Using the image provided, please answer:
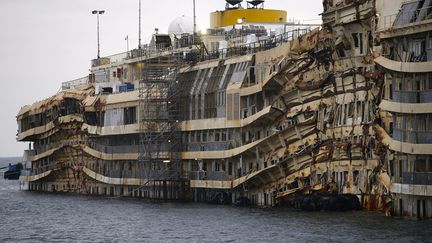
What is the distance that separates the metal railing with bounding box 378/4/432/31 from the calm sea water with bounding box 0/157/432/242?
42.5 ft

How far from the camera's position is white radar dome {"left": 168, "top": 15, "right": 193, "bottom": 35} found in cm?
15625

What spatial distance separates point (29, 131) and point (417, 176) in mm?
89061

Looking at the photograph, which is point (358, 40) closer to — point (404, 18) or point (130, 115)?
point (404, 18)

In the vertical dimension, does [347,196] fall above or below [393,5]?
below

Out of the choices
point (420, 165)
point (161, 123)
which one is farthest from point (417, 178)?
point (161, 123)

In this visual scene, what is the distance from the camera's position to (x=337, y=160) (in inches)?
4193

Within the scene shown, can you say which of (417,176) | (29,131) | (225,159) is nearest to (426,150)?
(417,176)

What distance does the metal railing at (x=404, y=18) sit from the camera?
9062 centimetres

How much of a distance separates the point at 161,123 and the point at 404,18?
43.1m

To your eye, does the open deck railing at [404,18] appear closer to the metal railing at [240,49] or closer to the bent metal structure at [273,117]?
the bent metal structure at [273,117]

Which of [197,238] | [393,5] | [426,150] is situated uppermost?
[393,5]

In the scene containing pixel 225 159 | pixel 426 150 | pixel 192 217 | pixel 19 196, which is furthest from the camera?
pixel 19 196

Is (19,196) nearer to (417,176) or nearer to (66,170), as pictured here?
(66,170)

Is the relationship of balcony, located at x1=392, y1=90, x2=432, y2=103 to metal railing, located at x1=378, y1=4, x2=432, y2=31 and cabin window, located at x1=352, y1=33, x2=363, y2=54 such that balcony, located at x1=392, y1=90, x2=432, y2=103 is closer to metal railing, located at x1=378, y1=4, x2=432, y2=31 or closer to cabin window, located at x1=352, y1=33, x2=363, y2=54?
metal railing, located at x1=378, y1=4, x2=432, y2=31
